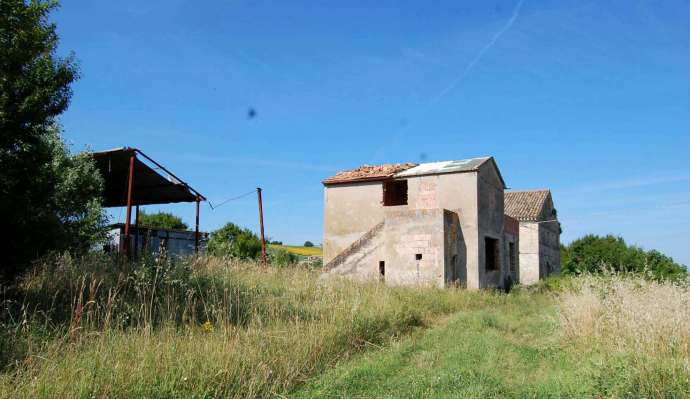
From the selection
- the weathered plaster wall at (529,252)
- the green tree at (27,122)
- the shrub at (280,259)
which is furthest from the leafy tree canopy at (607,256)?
the green tree at (27,122)

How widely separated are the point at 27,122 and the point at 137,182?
9021 mm

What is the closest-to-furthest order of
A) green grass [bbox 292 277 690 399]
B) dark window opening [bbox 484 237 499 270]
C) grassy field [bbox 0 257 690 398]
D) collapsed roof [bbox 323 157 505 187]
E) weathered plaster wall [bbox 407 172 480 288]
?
1. grassy field [bbox 0 257 690 398]
2. green grass [bbox 292 277 690 399]
3. weathered plaster wall [bbox 407 172 480 288]
4. collapsed roof [bbox 323 157 505 187]
5. dark window opening [bbox 484 237 499 270]

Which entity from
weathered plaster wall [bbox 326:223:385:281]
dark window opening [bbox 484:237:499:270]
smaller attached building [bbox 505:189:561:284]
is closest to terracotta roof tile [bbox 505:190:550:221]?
smaller attached building [bbox 505:189:561:284]

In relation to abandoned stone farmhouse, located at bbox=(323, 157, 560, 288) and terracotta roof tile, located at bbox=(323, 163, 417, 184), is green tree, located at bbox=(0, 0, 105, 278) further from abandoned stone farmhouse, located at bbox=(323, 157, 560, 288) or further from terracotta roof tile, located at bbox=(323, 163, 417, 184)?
terracotta roof tile, located at bbox=(323, 163, 417, 184)

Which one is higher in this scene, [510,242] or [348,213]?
[348,213]

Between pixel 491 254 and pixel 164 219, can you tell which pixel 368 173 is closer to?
pixel 491 254

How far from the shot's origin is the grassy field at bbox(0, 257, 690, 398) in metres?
4.82

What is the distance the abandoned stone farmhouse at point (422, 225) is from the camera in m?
18.4

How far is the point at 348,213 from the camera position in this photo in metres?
22.4

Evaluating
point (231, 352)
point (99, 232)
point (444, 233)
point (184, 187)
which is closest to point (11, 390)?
point (231, 352)

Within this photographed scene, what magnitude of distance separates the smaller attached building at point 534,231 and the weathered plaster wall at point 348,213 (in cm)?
1213

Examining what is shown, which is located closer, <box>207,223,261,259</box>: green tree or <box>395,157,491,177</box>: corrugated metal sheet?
<box>395,157,491,177</box>: corrugated metal sheet

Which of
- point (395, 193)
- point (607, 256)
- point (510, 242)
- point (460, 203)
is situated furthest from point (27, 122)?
point (607, 256)

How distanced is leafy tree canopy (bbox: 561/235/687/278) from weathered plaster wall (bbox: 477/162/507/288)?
446 inches
